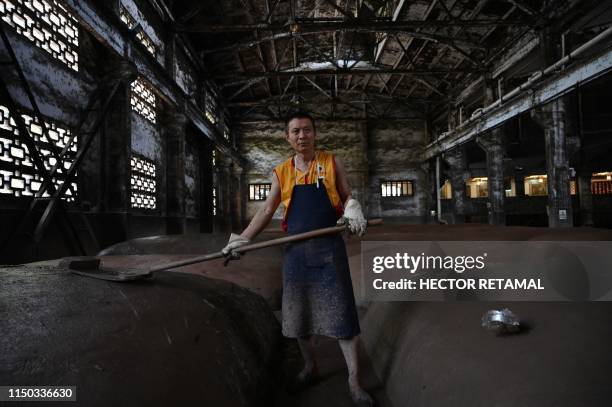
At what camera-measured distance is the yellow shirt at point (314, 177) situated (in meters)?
2.07

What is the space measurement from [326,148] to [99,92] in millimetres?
12948

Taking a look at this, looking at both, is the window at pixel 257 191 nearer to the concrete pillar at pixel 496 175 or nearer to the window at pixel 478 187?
the concrete pillar at pixel 496 175

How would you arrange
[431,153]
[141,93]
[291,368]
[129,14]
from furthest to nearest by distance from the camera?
[431,153], [141,93], [129,14], [291,368]

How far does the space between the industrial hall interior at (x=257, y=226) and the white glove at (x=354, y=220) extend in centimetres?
1

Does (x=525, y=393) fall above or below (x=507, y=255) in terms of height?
below

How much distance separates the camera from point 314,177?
82.2 inches

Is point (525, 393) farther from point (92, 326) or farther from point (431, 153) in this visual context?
point (431, 153)

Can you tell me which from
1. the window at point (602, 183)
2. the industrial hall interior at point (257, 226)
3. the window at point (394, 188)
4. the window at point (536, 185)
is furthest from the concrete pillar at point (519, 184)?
the window at point (394, 188)

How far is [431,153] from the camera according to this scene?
17.0m

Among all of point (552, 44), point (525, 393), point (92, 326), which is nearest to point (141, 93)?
point (92, 326)

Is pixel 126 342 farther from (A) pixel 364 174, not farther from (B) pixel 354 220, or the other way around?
(A) pixel 364 174

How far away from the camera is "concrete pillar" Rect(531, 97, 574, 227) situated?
8.66 metres

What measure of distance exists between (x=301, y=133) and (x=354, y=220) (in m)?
0.61

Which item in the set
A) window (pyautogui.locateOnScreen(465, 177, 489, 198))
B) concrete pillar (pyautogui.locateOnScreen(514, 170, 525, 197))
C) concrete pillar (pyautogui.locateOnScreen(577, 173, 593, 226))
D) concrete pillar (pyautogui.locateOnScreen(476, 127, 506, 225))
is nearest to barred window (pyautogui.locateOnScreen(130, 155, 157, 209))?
concrete pillar (pyautogui.locateOnScreen(476, 127, 506, 225))
